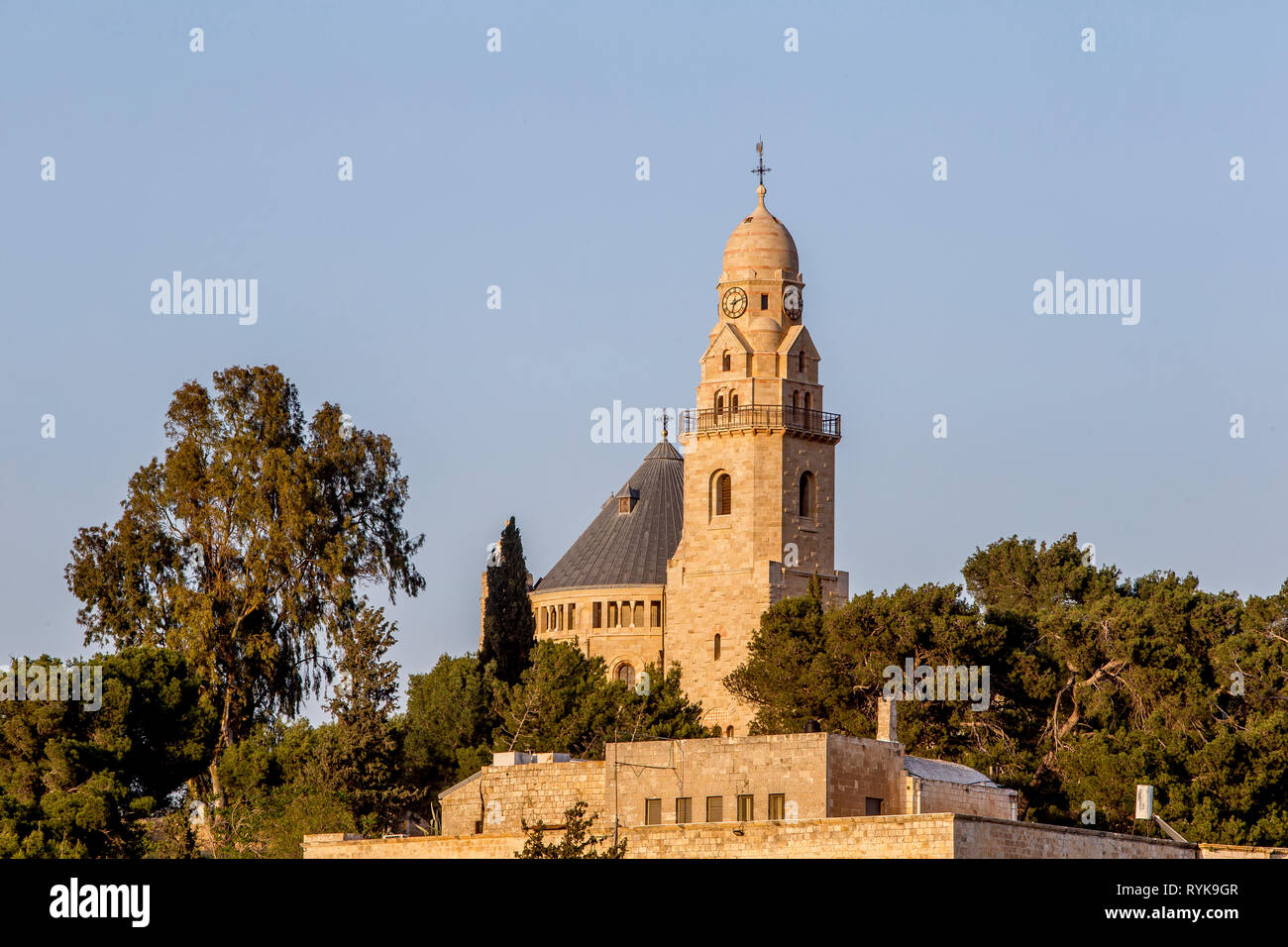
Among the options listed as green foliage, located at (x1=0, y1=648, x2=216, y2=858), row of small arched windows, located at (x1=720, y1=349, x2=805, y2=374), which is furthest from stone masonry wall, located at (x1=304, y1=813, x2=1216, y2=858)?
row of small arched windows, located at (x1=720, y1=349, x2=805, y2=374)

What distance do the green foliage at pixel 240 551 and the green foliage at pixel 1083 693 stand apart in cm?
1428

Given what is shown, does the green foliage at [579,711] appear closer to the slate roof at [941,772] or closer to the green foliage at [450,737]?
the green foliage at [450,737]

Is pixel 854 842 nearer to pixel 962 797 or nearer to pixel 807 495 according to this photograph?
pixel 962 797

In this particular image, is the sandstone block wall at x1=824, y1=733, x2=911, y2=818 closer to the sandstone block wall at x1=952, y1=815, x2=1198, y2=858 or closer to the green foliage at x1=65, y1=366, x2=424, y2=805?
the sandstone block wall at x1=952, y1=815, x2=1198, y2=858

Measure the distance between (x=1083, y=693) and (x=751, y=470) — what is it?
50.9 ft

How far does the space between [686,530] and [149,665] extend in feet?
81.2

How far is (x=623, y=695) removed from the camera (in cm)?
8075

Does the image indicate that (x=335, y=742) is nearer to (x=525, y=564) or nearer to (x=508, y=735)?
(x=508, y=735)

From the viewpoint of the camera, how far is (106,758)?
217ft

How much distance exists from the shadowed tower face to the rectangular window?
3360 cm

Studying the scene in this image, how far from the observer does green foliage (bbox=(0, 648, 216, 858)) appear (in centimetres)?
6122

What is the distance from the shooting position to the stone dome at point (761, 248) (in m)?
88.4

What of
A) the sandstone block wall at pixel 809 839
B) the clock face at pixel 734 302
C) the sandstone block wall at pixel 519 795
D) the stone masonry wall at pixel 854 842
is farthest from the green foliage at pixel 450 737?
Result: the sandstone block wall at pixel 809 839
